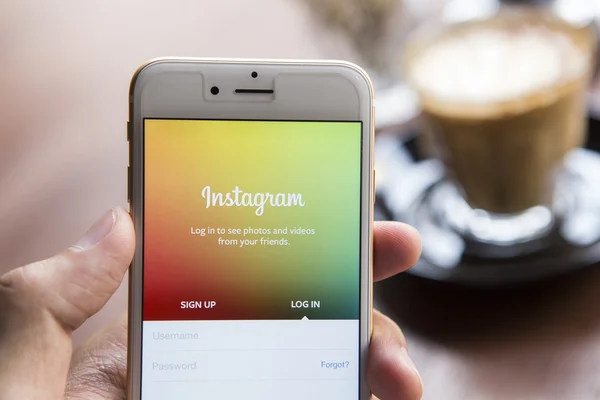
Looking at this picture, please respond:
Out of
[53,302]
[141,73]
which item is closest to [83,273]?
[53,302]

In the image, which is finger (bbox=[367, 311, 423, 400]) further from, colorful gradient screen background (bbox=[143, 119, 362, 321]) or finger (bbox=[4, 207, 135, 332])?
finger (bbox=[4, 207, 135, 332])

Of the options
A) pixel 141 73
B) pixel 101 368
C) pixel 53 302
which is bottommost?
pixel 101 368

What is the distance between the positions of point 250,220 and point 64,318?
0.13 metres

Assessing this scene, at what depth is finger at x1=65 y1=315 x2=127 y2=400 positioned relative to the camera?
A: 1.71 ft

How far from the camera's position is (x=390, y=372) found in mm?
461

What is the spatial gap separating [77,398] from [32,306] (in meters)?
0.11

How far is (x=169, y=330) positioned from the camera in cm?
47

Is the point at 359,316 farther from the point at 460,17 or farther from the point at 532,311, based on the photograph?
the point at 460,17

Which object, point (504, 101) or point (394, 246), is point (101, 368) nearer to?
point (394, 246)

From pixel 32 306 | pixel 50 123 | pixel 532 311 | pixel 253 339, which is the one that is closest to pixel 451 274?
pixel 532 311

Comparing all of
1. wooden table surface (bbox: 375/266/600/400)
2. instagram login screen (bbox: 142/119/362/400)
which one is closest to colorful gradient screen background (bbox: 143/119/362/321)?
instagram login screen (bbox: 142/119/362/400)

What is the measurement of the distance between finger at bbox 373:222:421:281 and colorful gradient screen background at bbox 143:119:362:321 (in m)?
0.06

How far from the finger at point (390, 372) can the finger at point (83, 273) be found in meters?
0.17

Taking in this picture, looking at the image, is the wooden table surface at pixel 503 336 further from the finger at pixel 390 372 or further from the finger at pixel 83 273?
the finger at pixel 83 273
